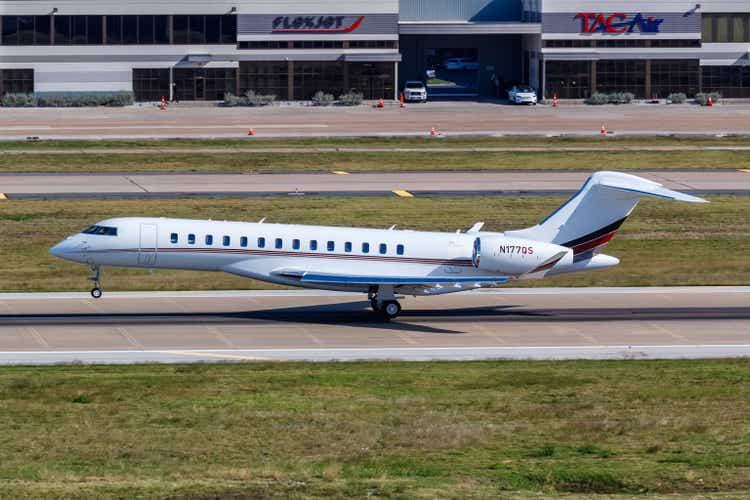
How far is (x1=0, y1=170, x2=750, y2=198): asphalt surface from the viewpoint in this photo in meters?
67.6

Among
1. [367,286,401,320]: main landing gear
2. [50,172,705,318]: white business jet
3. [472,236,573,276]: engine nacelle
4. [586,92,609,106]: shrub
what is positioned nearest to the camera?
[472,236,573,276]: engine nacelle

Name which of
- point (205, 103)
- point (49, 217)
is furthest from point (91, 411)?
point (205, 103)

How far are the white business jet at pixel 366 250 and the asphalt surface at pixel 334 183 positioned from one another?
→ 1045 inches

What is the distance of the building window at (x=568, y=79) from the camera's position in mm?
129250

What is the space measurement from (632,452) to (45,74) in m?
108

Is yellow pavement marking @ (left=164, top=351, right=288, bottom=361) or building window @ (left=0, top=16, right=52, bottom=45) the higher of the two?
building window @ (left=0, top=16, right=52, bottom=45)

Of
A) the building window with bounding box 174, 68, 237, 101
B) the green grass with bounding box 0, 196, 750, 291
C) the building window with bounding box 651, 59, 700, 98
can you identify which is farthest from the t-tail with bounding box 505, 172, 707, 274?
the building window with bounding box 651, 59, 700, 98

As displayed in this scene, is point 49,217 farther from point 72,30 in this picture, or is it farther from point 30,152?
point 72,30

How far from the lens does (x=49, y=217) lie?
59.1 metres

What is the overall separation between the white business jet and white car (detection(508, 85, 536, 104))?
284 feet

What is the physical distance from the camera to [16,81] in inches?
4840

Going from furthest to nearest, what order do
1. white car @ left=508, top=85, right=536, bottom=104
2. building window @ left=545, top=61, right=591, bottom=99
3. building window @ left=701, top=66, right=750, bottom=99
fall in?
building window @ left=701, top=66, right=750, bottom=99, building window @ left=545, top=61, right=591, bottom=99, white car @ left=508, top=85, right=536, bottom=104

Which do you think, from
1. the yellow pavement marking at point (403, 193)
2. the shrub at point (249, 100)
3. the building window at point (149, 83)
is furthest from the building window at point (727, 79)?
the yellow pavement marking at point (403, 193)

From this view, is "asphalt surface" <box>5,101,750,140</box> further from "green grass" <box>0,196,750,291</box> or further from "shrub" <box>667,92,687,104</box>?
"green grass" <box>0,196,750,291</box>
